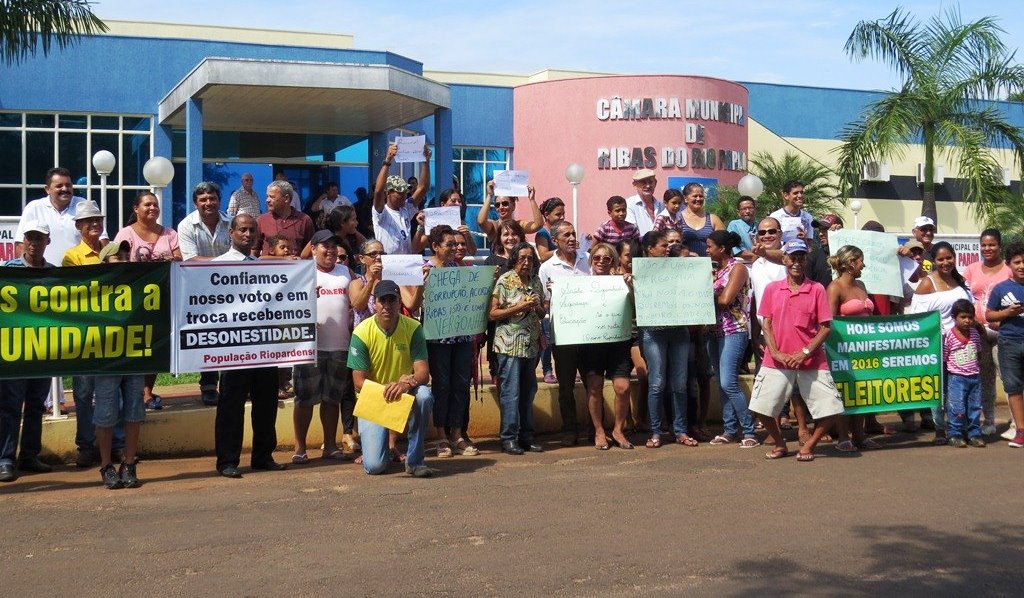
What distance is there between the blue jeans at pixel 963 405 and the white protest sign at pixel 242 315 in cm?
584

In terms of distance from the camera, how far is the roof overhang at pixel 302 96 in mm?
19172

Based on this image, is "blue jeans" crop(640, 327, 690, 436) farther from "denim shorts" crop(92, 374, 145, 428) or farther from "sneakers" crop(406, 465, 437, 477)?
"denim shorts" crop(92, 374, 145, 428)

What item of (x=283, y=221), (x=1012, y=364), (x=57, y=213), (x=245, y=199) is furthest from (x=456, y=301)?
(x=245, y=199)

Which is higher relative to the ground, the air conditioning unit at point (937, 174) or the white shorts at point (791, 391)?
the air conditioning unit at point (937, 174)

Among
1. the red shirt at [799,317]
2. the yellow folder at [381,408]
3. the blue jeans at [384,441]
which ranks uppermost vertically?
the red shirt at [799,317]

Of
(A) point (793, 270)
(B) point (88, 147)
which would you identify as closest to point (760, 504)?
(A) point (793, 270)

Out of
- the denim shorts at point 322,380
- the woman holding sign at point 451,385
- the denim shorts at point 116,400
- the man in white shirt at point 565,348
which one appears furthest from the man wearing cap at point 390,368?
the man in white shirt at point 565,348

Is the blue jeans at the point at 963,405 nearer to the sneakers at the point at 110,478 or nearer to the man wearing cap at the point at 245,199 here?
the sneakers at the point at 110,478

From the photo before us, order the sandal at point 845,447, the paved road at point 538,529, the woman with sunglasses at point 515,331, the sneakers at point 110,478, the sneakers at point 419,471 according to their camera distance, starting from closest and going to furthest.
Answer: the paved road at point 538,529, the sneakers at point 110,478, the sneakers at point 419,471, the woman with sunglasses at point 515,331, the sandal at point 845,447

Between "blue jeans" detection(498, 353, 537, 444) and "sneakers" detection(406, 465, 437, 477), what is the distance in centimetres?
128

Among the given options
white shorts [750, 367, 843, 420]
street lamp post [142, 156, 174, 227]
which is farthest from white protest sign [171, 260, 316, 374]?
street lamp post [142, 156, 174, 227]

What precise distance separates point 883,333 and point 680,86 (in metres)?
22.0

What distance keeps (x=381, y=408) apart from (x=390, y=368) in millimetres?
375

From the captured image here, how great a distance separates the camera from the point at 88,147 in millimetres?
26484
